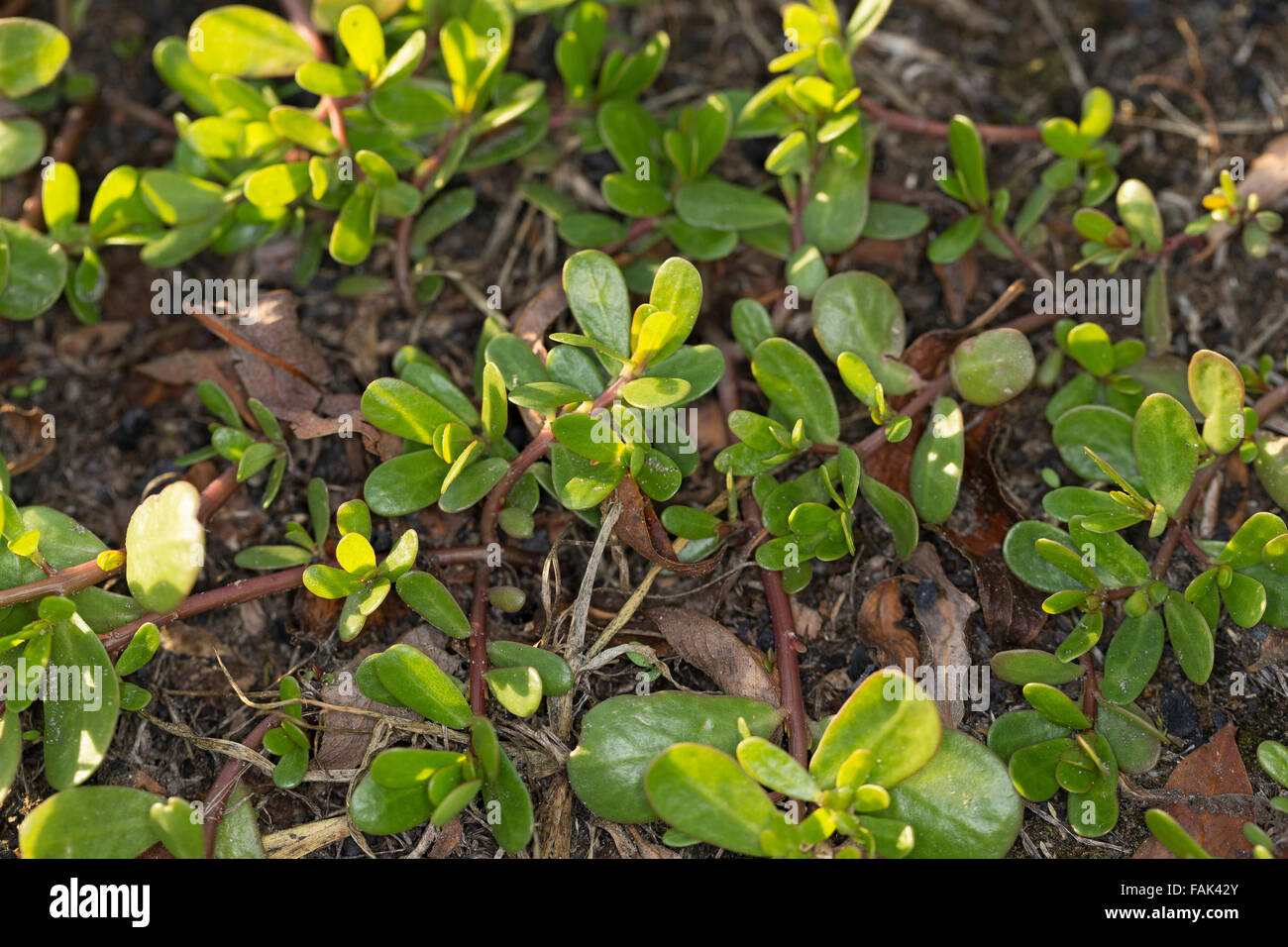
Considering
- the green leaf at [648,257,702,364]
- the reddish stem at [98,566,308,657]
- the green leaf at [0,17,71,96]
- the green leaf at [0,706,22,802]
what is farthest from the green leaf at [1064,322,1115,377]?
the green leaf at [0,17,71,96]

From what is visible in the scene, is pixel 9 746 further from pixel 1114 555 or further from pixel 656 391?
pixel 1114 555

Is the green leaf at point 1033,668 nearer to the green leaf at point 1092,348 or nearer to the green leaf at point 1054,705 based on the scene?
the green leaf at point 1054,705

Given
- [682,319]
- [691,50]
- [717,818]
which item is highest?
[691,50]

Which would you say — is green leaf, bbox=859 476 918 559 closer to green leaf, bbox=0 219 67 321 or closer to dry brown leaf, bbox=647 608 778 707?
dry brown leaf, bbox=647 608 778 707

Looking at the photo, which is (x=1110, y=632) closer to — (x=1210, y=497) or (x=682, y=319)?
(x=1210, y=497)

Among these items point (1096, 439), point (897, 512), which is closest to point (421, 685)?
point (897, 512)
